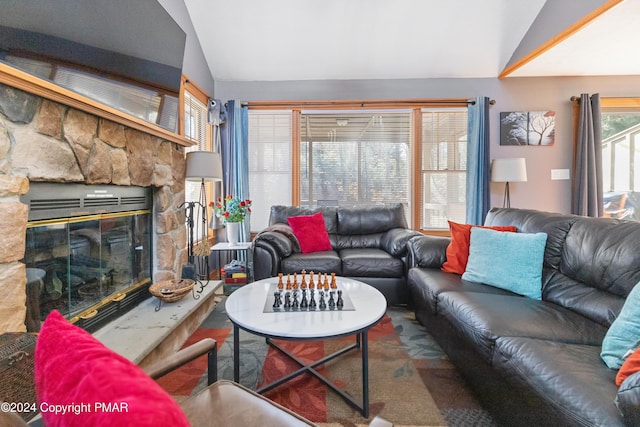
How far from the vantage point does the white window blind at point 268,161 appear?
152 inches

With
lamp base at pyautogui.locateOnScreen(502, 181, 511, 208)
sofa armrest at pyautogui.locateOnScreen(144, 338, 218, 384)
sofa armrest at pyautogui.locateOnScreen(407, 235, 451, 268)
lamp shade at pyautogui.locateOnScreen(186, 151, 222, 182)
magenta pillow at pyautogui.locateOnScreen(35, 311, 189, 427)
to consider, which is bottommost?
sofa armrest at pyautogui.locateOnScreen(144, 338, 218, 384)

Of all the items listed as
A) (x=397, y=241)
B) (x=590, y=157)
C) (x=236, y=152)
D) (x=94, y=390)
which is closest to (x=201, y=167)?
(x=236, y=152)

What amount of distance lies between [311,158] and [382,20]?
1.74m

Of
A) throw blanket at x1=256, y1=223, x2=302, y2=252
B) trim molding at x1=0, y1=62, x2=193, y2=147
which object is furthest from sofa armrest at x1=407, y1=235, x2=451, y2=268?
trim molding at x1=0, y1=62, x2=193, y2=147

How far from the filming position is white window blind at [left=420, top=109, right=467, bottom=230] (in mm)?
3799

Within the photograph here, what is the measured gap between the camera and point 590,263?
1548 millimetres

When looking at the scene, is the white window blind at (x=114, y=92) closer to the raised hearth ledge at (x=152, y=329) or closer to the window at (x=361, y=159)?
the raised hearth ledge at (x=152, y=329)

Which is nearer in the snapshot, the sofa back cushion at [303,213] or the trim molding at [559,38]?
the trim molding at [559,38]

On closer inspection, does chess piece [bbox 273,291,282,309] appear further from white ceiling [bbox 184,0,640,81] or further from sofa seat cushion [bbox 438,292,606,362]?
white ceiling [bbox 184,0,640,81]

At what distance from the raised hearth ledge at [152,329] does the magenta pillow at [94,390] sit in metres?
1.14

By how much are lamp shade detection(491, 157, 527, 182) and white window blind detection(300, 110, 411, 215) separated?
1.05 meters

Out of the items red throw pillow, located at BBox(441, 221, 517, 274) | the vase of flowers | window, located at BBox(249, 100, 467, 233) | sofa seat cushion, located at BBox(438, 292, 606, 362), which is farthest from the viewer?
window, located at BBox(249, 100, 467, 233)

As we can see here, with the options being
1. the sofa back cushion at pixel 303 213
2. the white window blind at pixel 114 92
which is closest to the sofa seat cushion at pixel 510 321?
the sofa back cushion at pixel 303 213

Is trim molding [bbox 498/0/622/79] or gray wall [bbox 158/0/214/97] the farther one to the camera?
gray wall [bbox 158/0/214/97]
